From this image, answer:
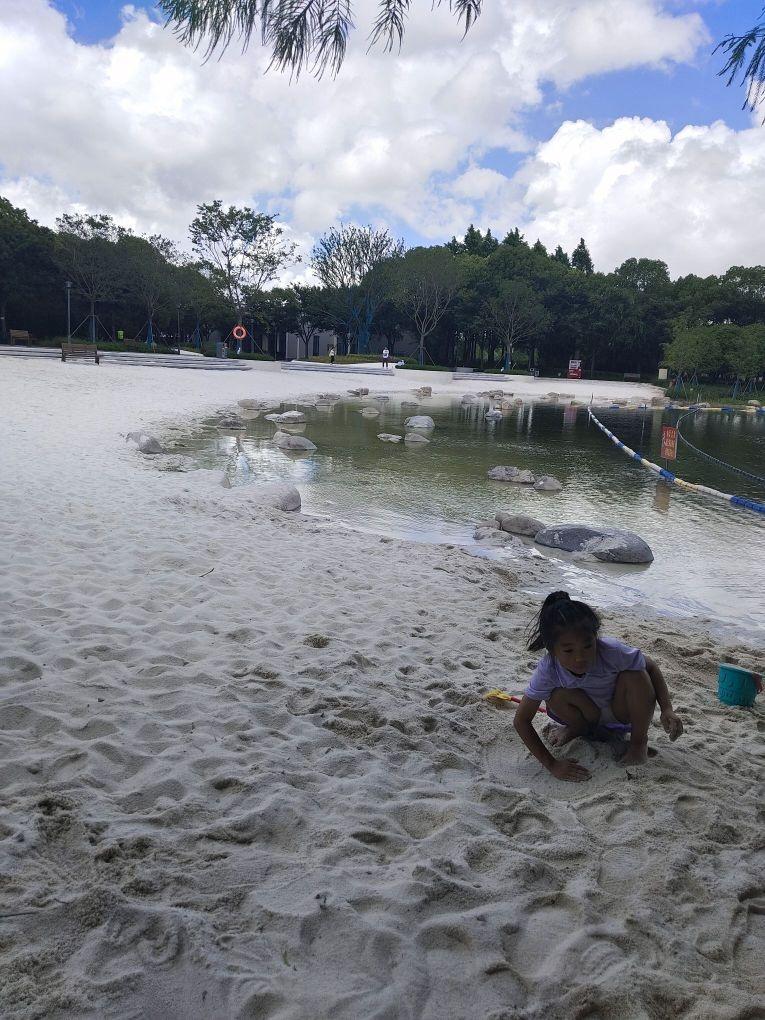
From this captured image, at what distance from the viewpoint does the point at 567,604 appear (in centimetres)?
282

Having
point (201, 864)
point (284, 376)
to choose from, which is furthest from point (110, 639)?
point (284, 376)

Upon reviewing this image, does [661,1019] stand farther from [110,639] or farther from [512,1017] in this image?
[110,639]

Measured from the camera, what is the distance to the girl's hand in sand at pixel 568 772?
296 centimetres

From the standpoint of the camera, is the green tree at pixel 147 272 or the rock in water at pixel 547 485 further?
the green tree at pixel 147 272

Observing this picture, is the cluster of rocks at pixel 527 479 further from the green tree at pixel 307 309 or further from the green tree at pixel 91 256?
the green tree at pixel 307 309

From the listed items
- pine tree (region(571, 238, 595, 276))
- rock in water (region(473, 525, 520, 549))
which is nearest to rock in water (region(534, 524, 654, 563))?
rock in water (region(473, 525, 520, 549))

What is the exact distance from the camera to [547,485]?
38.0ft

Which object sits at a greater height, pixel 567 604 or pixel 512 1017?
pixel 567 604

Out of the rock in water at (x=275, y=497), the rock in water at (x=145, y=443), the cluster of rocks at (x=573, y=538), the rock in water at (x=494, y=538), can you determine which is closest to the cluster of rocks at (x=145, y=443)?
the rock in water at (x=145, y=443)

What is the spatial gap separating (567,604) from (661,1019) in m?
1.39

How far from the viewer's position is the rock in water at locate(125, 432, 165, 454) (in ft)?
35.8

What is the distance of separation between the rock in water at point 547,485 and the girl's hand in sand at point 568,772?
28.2ft

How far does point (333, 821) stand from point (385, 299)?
2031 inches

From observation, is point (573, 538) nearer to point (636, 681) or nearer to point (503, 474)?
point (503, 474)
